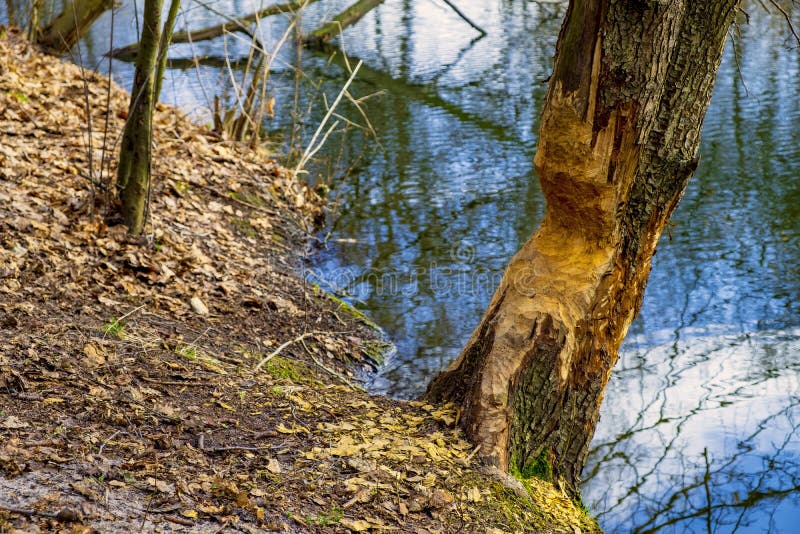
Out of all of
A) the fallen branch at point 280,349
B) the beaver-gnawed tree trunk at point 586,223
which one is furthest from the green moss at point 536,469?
the fallen branch at point 280,349

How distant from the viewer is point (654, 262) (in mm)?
7340

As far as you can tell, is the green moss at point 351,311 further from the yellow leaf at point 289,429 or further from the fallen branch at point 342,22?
the fallen branch at point 342,22

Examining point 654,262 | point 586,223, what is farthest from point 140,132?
point 654,262

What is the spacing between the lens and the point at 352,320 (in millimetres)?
6191

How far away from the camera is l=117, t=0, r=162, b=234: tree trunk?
4.89 metres

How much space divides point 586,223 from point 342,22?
1220cm

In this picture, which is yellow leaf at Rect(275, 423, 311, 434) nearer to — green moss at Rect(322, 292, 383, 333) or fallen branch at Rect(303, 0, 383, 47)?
green moss at Rect(322, 292, 383, 333)

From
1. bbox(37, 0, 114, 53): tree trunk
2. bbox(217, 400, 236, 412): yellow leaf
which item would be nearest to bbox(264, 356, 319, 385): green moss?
bbox(217, 400, 236, 412): yellow leaf

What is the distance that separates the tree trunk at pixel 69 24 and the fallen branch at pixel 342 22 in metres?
4.58

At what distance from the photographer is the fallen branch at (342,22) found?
14.9m

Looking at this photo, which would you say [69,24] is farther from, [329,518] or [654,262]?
→ [329,518]

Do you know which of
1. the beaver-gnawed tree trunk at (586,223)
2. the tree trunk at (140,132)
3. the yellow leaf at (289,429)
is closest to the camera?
the beaver-gnawed tree trunk at (586,223)

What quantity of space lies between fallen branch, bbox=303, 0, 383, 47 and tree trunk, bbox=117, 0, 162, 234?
1029cm

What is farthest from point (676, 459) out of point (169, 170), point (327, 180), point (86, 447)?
point (327, 180)
